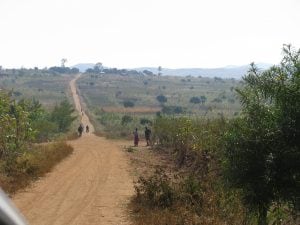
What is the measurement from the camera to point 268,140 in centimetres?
830

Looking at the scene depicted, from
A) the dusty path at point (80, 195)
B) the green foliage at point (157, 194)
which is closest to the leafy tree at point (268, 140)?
the dusty path at point (80, 195)

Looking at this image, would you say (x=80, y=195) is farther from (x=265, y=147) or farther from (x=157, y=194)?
(x=265, y=147)

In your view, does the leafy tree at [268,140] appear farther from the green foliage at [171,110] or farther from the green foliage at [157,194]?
the green foliage at [171,110]

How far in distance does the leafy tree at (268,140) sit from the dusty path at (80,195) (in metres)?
4.46

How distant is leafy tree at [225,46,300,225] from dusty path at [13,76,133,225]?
4.46 metres

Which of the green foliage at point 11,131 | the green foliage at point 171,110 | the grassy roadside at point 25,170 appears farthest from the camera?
the green foliage at point 171,110

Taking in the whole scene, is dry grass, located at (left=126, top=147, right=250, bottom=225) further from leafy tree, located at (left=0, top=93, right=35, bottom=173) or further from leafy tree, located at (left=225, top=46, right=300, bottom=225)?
leafy tree, located at (left=0, top=93, right=35, bottom=173)

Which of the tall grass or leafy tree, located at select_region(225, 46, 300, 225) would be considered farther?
the tall grass

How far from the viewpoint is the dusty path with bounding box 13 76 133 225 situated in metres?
12.0

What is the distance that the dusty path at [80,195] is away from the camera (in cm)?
1202

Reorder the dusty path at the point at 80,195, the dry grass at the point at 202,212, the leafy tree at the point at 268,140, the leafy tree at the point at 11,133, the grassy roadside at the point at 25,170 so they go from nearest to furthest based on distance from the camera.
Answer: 1. the leafy tree at the point at 268,140
2. the dry grass at the point at 202,212
3. the dusty path at the point at 80,195
4. the grassy roadside at the point at 25,170
5. the leafy tree at the point at 11,133

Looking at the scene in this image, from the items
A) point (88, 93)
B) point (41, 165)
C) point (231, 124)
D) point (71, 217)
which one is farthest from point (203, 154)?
point (88, 93)

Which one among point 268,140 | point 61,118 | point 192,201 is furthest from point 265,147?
point 61,118

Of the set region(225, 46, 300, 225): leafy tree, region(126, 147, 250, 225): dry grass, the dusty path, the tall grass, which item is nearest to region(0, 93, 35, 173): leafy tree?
the dusty path
